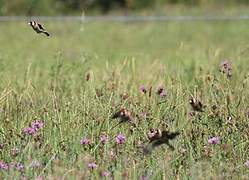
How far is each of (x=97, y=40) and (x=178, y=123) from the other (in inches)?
365

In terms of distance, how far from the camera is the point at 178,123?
3795mm

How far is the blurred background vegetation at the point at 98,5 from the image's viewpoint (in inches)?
685

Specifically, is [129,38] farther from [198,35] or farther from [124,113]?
[124,113]

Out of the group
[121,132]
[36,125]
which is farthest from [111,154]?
[36,125]

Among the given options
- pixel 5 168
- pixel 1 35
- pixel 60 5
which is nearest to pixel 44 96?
pixel 5 168

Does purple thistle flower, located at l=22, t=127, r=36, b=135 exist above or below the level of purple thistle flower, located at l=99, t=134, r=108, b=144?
above

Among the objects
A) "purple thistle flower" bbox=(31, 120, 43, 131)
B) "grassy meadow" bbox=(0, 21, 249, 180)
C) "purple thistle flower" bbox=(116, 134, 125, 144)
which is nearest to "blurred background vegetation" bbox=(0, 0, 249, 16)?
"grassy meadow" bbox=(0, 21, 249, 180)

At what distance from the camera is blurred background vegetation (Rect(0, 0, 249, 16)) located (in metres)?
17.4

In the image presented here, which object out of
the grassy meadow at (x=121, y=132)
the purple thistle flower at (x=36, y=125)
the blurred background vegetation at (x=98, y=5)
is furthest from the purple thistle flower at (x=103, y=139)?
the blurred background vegetation at (x=98, y=5)

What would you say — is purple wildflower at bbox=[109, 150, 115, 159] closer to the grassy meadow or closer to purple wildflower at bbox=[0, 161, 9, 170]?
the grassy meadow

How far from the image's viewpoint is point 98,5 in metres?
18.7

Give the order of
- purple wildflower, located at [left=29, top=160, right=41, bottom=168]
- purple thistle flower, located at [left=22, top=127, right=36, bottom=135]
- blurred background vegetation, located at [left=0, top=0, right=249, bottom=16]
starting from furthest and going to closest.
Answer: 1. blurred background vegetation, located at [left=0, top=0, right=249, bottom=16]
2. purple thistle flower, located at [left=22, top=127, right=36, bottom=135]
3. purple wildflower, located at [left=29, top=160, right=41, bottom=168]

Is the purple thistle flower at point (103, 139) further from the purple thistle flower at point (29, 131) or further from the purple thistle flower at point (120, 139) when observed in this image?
the purple thistle flower at point (29, 131)

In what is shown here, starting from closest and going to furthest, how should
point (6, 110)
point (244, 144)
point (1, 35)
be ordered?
point (244, 144)
point (6, 110)
point (1, 35)
